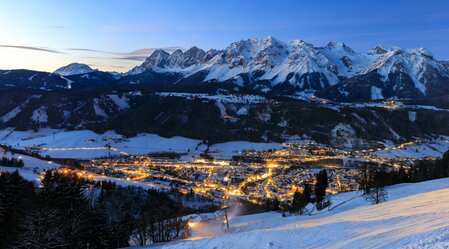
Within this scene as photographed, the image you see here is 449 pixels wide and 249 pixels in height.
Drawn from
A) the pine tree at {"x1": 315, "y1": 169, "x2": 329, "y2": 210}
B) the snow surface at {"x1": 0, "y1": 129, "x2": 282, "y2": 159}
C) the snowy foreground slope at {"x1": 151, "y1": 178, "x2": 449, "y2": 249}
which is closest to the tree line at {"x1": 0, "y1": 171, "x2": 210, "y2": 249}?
the snowy foreground slope at {"x1": 151, "y1": 178, "x2": 449, "y2": 249}

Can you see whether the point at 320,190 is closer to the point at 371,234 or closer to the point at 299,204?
the point at 299,204

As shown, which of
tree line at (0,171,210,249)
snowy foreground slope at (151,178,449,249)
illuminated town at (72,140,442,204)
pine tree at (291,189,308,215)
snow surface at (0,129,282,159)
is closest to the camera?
→ snowy foreground slope at (151,178,449,249)

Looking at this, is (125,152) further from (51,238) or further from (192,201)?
(51,238)

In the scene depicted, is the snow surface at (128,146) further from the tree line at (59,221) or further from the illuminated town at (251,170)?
the tree line at (59,221)

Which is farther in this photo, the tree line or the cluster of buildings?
the cluster of buildings

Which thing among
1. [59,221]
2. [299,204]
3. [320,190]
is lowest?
[299,204]

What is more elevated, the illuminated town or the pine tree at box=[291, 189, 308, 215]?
the pine tree at box=[291, 189, 308, 215]

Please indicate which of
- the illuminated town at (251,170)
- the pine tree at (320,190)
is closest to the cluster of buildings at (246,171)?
the illuminated town at (251,170)

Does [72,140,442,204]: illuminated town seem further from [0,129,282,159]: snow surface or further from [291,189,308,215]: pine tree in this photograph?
[291,189,308,215]: pine tree

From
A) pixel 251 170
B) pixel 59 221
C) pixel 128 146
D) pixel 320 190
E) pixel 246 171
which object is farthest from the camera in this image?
pixel 128 146

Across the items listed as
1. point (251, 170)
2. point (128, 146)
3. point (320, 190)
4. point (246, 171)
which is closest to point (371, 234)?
point (320, 190)

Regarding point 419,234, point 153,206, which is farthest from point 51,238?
point 153,206

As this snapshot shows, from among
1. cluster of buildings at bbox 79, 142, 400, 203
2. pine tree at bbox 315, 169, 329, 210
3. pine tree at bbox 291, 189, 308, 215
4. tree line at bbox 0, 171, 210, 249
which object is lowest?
cluster of buildings at bbox 79, 142, 400, 203
